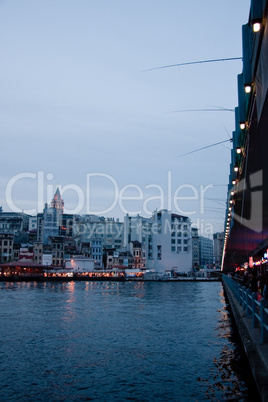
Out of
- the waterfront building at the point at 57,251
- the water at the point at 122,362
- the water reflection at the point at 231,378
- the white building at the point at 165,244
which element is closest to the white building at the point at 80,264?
the waterfront building at the point at 57,251

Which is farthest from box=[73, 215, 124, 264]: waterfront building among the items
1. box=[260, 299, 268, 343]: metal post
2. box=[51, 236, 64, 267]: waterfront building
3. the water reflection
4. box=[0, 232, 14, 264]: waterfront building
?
box=[260, 299, 268, 343]: metal post

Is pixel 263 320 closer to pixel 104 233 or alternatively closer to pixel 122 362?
pixel 122 362

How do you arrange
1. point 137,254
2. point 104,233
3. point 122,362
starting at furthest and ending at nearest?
point 104,233
point 137,254
point 122,362

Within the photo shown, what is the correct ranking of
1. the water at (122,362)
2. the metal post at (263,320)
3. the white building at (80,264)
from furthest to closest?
the white building at (80,264), the water at (122,362), the metal post at (263,320)

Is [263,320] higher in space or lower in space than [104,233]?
lower

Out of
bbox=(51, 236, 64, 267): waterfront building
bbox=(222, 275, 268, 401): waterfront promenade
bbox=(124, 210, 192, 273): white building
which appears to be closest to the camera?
bbox=(222, 275, 268, 401): waterfront promenade

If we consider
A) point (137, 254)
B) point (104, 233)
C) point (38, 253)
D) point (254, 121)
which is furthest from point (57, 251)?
point (254, 121)

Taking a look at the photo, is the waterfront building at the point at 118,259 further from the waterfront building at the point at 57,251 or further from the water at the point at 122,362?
the water at the point at 122,362

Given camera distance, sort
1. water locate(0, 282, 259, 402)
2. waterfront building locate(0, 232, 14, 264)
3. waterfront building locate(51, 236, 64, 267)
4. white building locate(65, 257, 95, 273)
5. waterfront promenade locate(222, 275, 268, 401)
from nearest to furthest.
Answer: waterfront promenade locate(222, 275, 268, 401)
water locate(0, 282, 259, 402)
white building locate(65, 257, 95, 273)
waterfront building locate(0, 232, 14, 264)
waterfront building locate(51, 236, 64, 267)

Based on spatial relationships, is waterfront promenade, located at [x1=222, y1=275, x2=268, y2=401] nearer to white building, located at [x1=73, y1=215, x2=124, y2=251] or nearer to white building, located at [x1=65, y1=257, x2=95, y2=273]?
white building, located at [x1=65, y1=257, x2=95, y2=273]

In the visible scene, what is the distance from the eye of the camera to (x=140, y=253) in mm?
126688

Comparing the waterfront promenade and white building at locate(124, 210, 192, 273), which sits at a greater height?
white building at locate(124, 210, 192, 273)

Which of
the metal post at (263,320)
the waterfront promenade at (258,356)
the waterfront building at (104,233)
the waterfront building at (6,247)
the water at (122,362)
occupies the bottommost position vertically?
the water at (122,362)

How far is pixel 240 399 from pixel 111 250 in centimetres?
11837
